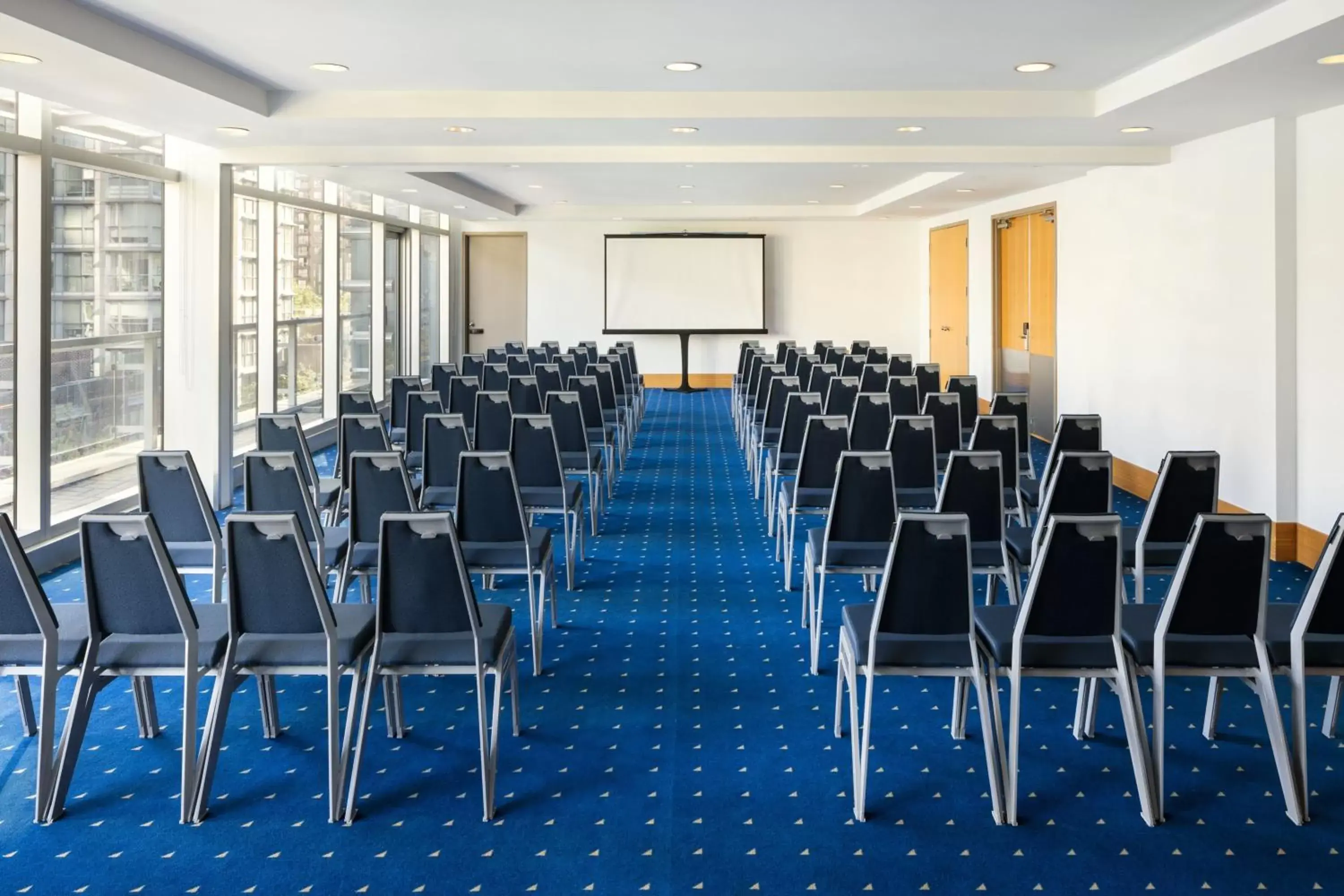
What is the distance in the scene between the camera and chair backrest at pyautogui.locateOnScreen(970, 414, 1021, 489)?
649cm

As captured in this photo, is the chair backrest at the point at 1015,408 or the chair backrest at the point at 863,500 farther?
the chair backrest at the point at 1015,408

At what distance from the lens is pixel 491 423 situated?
7.44m

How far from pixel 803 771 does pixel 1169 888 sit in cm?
122

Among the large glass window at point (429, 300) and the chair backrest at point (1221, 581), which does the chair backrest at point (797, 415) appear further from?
the large glass window at point (429, 300)

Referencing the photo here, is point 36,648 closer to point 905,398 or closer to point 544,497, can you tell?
point 544,497

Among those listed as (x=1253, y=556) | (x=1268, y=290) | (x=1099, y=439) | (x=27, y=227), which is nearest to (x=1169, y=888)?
(x=1253, y=556)

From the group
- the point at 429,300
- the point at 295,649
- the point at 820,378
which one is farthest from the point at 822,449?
the point at 429,300

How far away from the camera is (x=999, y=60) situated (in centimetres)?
651

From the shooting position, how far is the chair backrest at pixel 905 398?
859 centimetres

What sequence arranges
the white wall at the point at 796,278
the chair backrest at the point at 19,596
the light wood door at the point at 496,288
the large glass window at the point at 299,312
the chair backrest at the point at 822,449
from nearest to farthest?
the chair backrest at the point at 19,596 → the chair backrest at the point at 822,449 → the large glass window at the point at 299,312 → the white wall at the point at 796,278 → the light wood door at the point at 496,288

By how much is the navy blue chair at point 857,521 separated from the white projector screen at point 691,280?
14428mm

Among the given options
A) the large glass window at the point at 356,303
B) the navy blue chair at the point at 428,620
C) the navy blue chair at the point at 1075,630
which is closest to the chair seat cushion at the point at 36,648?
the navy blue chair at the point at 428,620

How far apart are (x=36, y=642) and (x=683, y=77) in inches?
194

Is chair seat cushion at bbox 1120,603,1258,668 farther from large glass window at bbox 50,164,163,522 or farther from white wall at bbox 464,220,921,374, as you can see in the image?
white wall at bbox 464,220,921,374
